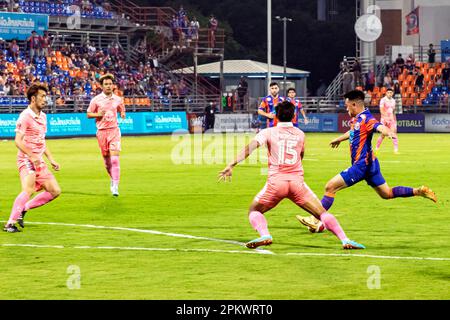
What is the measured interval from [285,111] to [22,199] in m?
4.91

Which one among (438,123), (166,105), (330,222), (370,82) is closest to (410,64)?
(370,82)

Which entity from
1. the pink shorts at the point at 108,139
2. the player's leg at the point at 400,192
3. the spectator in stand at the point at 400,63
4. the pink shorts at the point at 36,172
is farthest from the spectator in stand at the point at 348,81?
the pink shorts at the point at 36,172

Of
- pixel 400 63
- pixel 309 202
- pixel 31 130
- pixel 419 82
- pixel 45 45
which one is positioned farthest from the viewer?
pixel 400 63

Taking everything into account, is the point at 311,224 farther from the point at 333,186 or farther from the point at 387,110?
the point at 387,110

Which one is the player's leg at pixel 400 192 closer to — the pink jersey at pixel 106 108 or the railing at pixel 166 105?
the pink jersey at pixel 106 108

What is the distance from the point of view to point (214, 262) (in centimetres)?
1312

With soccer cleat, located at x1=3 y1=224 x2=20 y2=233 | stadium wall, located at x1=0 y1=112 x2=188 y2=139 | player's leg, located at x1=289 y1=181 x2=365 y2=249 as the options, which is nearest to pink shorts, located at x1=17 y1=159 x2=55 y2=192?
soccer cleat, located at x1=3 y1=224 x2=20 y2=233

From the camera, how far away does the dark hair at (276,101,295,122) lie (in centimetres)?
1320

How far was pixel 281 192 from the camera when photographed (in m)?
13.3

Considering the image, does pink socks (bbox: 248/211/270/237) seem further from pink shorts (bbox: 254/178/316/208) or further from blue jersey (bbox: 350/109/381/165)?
blue jersey (bbox: 350/109/381/165)

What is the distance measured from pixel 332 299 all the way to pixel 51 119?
44.0 meters

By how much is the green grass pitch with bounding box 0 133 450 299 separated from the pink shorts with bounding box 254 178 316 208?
29.2 inches
